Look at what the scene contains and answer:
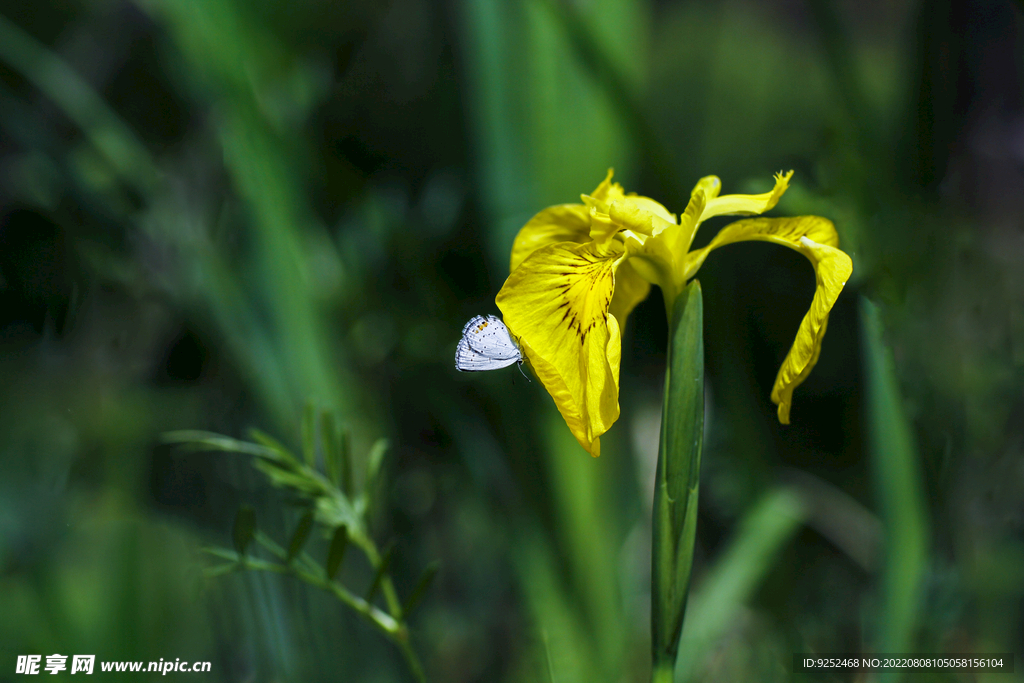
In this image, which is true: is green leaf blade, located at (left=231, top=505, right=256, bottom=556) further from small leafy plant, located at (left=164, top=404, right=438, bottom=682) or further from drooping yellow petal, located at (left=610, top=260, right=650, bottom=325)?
drooping yellow petal, located at (left=610, top=260, right=650, bottom=325)

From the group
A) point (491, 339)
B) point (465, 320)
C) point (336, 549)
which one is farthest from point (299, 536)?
point (465, 320)

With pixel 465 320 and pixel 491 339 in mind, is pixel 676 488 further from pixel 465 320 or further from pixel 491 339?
pixel 465 320

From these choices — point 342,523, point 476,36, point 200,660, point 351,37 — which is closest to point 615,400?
point 342,523

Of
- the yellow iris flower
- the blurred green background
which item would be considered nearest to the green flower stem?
the yellow iris flower

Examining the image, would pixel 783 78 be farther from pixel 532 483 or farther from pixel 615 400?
pixel 615 400

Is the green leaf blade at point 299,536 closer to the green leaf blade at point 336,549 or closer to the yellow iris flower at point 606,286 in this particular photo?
the green leaf blade at point 336,549

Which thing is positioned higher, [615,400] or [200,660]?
[615,400]
